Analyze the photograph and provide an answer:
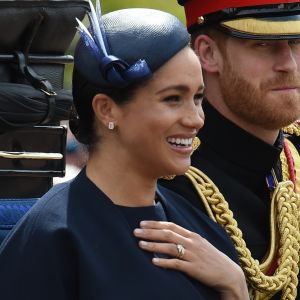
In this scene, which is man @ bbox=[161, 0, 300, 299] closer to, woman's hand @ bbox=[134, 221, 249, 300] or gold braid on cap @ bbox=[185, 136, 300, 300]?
gold braid on cap @ bbox=[185, 136, 300, 300]

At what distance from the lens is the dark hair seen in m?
3.09

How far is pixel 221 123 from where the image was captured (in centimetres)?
379

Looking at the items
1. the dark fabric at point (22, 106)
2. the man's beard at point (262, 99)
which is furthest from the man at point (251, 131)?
the dark fabric at point (22, 106)

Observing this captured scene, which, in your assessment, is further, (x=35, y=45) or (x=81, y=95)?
(x=35, y=45)

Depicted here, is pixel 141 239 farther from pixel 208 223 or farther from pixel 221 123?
pixel 221 123

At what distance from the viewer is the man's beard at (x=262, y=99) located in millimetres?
3656

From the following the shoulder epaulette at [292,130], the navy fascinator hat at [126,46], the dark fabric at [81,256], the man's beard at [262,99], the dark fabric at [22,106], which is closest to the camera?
the dark fabric at [81,256]

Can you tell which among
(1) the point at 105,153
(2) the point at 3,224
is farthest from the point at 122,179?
(2) the point at 3,224

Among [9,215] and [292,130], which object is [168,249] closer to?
[9,215]

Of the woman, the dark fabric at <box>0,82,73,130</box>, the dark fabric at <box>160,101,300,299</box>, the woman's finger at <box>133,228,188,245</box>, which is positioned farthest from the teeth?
the dark fabric at <box>160,101,300,299</box>

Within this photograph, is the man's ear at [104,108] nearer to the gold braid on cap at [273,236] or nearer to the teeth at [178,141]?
the teeth at [178,141]

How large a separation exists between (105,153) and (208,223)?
45cm

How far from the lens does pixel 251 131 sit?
3811 millimetres

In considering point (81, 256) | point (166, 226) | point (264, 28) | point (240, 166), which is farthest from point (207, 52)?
point (81, 256)
